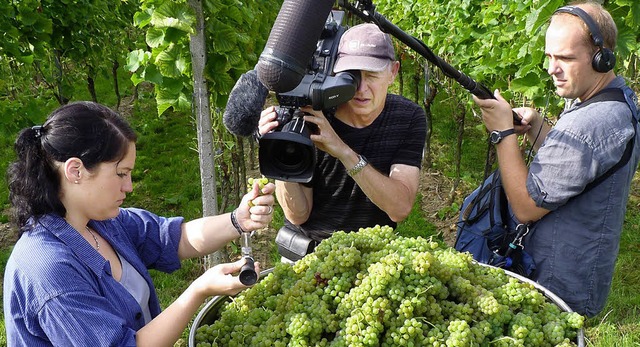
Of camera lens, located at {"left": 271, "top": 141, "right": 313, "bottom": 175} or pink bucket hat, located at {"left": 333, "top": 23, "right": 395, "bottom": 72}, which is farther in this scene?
pink bucket hat, located at {"left": 333, "top": 23, "right": 395, "bottom": 72}

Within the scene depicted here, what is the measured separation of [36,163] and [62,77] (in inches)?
197

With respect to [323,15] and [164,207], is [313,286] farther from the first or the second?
[164,207]

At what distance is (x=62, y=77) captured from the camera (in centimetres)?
611

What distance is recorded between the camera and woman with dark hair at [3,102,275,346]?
4.83ft

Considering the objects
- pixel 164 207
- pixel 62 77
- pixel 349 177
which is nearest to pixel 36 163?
pixel 349 177

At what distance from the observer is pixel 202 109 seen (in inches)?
126

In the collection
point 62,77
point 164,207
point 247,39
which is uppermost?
point 247,39

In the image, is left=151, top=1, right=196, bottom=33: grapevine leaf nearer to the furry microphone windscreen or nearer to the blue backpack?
the furry microphone windscreen

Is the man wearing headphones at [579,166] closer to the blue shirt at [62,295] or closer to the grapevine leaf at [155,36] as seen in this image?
the blue shirt at [62,295]

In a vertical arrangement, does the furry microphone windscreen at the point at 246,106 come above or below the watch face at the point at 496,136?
above

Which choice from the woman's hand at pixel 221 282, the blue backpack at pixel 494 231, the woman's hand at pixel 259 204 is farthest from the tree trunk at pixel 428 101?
the woman's hand at pixel 221 282

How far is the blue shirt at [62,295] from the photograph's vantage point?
4.79ft

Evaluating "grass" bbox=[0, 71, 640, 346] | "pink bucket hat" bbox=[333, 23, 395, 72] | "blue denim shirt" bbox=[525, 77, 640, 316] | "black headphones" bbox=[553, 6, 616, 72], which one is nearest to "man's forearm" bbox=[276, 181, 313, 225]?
"pink bucket hat" bbox=[333, 23, 395, 72]

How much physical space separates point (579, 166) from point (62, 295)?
1645 millimetres
